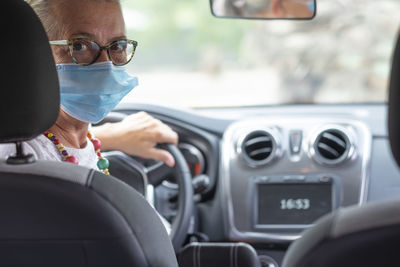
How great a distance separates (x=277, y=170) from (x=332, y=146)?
274 mm

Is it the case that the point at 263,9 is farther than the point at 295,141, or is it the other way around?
the point at 295,141

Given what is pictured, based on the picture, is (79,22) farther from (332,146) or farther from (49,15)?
(332,146)

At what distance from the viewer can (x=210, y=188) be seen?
3494 millimetres

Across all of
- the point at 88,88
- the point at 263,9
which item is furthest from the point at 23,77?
the point at 263,9

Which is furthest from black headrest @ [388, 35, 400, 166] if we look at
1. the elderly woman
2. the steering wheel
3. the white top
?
the steering wheel

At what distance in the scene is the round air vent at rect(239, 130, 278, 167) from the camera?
344cm

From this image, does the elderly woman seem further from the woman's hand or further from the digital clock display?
the digital clock display

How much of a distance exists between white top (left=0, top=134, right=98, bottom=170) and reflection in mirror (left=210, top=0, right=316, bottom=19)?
844 mm

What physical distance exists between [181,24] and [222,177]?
22.3ft

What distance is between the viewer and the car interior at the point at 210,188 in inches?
56.4

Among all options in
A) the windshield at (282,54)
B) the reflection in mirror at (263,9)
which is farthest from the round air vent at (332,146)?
the windshield at (282,54)

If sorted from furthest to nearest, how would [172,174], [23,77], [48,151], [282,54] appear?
[282,54]
[172,174]
[48,151]
[23,77]

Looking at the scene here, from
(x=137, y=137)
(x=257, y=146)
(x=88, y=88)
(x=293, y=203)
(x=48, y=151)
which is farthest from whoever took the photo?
(x=257, y=146)

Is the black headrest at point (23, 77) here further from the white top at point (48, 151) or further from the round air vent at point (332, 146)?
the round air vent at point (332, 146)
